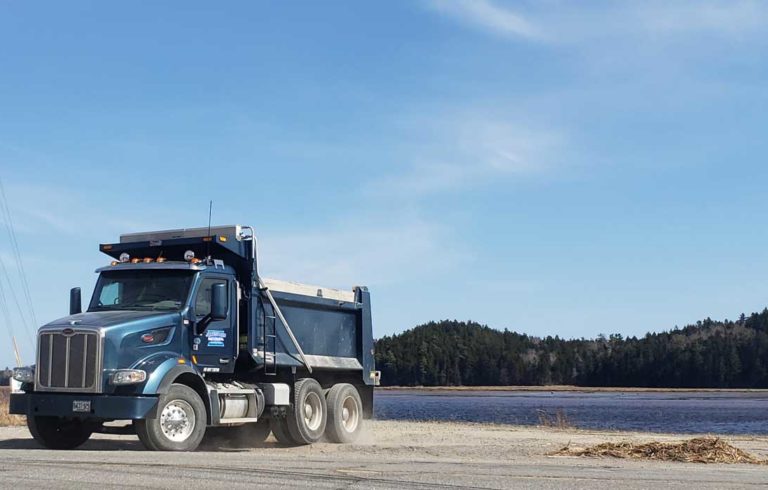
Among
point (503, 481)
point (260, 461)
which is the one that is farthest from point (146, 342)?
point (503, 481)

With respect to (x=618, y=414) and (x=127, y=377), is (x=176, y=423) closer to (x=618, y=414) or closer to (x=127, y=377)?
(x=127, y=377)

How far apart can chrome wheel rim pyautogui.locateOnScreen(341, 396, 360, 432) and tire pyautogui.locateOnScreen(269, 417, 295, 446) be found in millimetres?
1556

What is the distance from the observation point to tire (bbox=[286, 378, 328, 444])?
18.5 meters

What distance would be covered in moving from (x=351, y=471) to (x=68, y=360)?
569 cm

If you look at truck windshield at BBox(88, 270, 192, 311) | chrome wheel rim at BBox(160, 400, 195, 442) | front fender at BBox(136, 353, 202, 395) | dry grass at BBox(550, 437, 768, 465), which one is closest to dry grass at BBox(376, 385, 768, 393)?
dry grass at BBox(550, 437, 768, 465)

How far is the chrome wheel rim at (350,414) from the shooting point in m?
20.1

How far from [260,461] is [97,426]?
432 centimetres

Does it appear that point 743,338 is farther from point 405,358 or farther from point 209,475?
point 209,475

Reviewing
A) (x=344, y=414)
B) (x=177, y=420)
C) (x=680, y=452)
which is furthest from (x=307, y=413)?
(x=680, y=452)

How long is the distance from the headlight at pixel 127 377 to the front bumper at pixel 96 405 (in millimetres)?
229

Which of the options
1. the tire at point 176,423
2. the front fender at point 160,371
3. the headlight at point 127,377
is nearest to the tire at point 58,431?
the headlight at point 127,377

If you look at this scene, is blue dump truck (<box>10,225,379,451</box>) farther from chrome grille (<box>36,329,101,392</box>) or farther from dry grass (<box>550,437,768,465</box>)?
dry grass (<box>550,437,768,465</box>)

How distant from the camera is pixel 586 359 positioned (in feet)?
594

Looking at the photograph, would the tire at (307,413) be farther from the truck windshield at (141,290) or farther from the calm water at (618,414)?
the calm water at (618,414)
